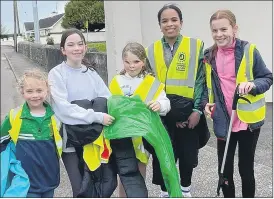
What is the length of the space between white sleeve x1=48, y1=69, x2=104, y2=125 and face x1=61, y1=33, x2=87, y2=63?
0.16 meters

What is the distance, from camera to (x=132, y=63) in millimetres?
2885

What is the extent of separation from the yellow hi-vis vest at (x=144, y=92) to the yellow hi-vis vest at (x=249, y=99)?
45 cm

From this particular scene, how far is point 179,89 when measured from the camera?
310cm

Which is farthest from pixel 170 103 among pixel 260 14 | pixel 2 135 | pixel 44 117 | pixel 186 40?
pixel 260 14

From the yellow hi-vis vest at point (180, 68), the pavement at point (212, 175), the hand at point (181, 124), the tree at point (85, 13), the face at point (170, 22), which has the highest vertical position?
the tree at point (85, 13)

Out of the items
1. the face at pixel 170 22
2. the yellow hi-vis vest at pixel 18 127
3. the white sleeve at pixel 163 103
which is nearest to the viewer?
the yellow hi-vis vest at pixel 18 127

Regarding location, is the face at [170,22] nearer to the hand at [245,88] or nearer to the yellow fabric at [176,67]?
the yellow fabric at [176,67]

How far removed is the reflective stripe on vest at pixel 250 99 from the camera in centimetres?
288

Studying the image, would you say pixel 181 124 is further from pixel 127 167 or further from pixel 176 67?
pixel 127 167

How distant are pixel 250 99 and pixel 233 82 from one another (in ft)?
0.59

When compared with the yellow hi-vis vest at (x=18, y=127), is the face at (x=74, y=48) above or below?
above

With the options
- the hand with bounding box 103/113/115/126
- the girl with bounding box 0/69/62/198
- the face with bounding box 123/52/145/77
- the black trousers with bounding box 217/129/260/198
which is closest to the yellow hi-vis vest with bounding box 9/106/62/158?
the girl with bounding box 0/69/62/198

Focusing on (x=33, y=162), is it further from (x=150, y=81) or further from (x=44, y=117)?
(x=150, y=81)

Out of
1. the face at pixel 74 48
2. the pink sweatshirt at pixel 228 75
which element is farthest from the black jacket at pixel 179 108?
the face at pixel 74 48
